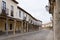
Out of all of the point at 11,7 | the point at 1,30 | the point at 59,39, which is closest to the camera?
the point at 59,39

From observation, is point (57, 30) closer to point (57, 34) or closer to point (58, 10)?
point (57, 34)

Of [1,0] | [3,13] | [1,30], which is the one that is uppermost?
[1,0]

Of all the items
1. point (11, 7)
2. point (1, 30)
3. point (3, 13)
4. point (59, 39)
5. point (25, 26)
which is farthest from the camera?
point (25, 26)

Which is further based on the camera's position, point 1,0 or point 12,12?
point 12,12

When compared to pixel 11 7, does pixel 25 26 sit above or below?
below

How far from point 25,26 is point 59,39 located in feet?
124

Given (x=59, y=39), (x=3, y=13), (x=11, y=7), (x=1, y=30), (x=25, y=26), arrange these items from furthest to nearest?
(x=25, y=26) → (x=11, y=7) → (x=1, y=30) → (x=3, y=13) → (x=59, y=39)

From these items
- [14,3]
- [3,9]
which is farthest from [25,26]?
[3,9]

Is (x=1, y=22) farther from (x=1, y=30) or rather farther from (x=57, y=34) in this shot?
(x=57, y=34)

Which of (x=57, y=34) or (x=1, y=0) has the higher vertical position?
(x=1, y=0)

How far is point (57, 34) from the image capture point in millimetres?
1989

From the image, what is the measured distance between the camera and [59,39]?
6.38ft

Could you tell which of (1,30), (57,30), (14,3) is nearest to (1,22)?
(1,30)

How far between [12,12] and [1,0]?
5775 mm
